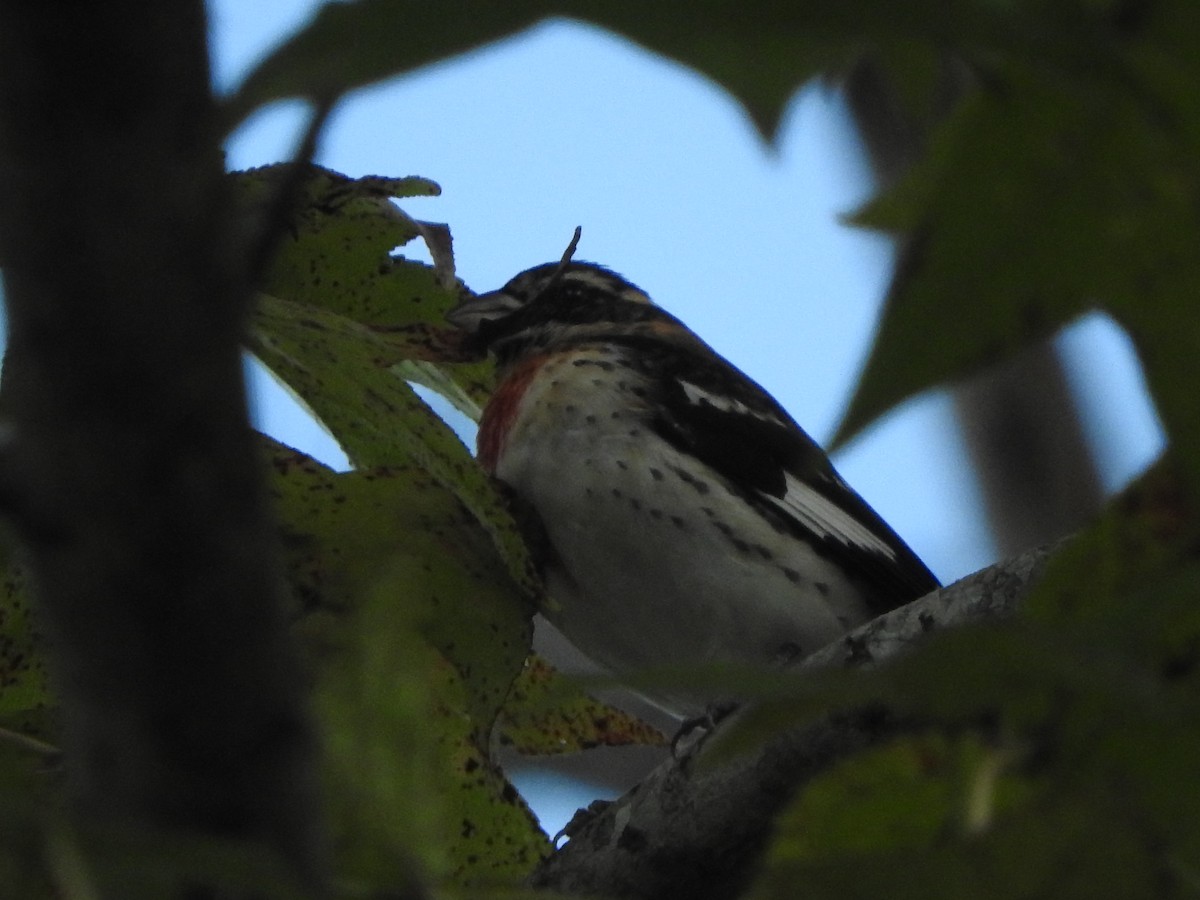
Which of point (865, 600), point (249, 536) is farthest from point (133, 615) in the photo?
point (865, 600)

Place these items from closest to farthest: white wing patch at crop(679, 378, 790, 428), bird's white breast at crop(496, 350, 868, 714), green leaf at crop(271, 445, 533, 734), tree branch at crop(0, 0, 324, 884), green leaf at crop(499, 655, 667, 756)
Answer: tree branch at crop(0, 0, 324, 884) → green leaf at crop(271, 445, 533, 734) → green leaf at crop(499, 655, 667, 756) → bird's white breast at crop(496, 350, 868, 714) → white wing patch at crop(679, 378, 790, 428)

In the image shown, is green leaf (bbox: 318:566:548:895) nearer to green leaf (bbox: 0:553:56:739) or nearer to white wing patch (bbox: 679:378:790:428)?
green leaf (bbox: 0:553:56:739)

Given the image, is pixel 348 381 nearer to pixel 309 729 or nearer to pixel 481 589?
Result: pixel 481 589

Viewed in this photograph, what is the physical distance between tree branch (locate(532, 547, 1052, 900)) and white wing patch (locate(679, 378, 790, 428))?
151 cm

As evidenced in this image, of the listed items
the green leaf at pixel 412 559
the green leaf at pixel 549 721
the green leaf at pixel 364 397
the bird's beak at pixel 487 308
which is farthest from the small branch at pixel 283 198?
the bird's beak at pixel 487 308

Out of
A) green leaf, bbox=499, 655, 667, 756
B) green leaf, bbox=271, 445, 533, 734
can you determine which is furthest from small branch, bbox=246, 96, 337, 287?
green leaf, bbox=499, 655, 667, 756

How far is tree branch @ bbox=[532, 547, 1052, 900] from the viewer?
1844 millimetres

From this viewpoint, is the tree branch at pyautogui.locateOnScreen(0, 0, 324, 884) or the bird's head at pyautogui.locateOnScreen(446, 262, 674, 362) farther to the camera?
the bird's head at pyautogui.locateOnScreen(446, 262, 674, 362)

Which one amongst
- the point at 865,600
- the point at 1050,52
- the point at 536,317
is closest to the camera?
the point at 1050,52

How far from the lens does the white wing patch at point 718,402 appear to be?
11.4 feet

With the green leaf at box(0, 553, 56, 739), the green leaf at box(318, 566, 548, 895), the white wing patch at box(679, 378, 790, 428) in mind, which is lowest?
the green leaf at box(318, 566, 548, 895)

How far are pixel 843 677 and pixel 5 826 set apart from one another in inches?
12.8

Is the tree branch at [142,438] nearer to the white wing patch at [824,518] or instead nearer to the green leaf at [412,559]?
the green leaf at [412,559]

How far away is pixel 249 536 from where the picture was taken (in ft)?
2.30
